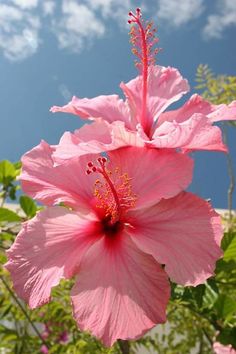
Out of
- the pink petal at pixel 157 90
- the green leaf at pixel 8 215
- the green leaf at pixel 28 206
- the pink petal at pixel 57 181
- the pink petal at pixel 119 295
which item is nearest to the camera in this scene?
the pink petal at pixel 119 295

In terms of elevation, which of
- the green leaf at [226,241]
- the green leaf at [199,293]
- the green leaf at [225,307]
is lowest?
the green leaf at [225,307]

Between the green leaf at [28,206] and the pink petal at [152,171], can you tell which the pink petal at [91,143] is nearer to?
the pink petal at [152,171]

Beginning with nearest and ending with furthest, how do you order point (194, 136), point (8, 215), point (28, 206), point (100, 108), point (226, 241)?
point (194, 136) < point (100, 108) < point (226, 241) < point (8, 215) < point (28, 206)

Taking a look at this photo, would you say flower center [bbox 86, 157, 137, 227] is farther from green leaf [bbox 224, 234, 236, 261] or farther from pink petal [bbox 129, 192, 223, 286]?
green leaf [bbox 224, 234, 236, 261]

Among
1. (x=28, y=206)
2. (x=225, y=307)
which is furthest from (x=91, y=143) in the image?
(x=28, y=206)

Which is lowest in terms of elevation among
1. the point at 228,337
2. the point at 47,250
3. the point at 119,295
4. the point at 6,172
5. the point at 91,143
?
the point at 228,337

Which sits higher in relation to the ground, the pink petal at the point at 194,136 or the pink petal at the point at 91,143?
the pink petal at the point at 91,143

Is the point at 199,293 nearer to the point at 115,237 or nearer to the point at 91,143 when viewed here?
the point at 115,237

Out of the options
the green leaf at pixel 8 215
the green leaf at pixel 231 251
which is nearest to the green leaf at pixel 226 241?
the green leaf at pixel 231 251
